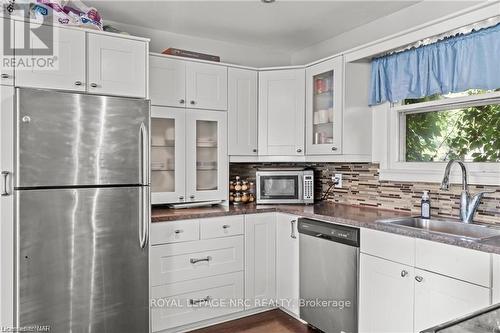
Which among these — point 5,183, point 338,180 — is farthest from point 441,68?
point 5,183

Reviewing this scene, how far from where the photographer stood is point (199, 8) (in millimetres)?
2850

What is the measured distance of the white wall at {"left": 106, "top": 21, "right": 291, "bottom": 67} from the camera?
3.26m

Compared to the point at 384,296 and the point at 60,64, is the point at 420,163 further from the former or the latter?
the point at 60,64

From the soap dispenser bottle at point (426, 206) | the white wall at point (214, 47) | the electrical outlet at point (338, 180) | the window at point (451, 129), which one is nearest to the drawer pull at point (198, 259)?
the electrical outlet at point (338, 180)

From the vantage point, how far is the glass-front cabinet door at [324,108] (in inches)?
117

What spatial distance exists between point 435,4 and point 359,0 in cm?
54

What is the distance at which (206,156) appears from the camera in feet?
10.5

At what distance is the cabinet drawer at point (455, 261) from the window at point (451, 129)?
0.85 m

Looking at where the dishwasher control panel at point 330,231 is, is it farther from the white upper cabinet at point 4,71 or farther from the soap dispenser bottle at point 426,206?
the white upper cabinet at point 4,71

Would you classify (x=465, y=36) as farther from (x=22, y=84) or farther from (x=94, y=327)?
(x=94, y=327)

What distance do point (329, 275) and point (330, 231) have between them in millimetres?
319

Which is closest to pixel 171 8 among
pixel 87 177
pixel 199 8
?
pixel 199 8

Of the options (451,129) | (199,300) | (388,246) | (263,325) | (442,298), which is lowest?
(263,325)

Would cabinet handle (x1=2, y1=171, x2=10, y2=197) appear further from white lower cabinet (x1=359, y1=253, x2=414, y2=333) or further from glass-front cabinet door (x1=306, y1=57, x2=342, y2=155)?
glass-front cabinet door (x1=306, y1=57, x2=342, y2=155)
